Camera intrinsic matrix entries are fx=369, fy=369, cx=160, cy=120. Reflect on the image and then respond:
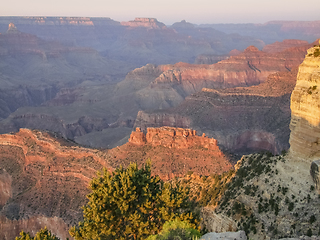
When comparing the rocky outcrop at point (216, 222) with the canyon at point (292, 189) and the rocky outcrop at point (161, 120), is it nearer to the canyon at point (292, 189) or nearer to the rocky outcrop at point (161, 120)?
the canyon at point (292, 189)

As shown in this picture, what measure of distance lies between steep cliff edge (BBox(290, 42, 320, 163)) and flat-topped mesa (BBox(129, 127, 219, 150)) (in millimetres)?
23938

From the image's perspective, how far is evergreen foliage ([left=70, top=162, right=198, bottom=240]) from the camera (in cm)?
2383

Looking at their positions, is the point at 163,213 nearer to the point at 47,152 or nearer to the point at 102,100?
the point at 47,152

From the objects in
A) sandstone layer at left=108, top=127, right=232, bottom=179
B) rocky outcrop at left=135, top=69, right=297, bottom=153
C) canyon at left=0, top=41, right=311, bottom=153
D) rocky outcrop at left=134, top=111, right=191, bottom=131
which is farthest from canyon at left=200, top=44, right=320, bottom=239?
rocky outcrop at left=134, top=111, right=191, bottom=131

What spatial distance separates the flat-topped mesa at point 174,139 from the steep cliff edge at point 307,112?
2394cm

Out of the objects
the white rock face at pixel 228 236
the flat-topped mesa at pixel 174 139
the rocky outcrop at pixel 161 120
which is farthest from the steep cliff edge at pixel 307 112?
the rocky outcrop at pixel 161 120

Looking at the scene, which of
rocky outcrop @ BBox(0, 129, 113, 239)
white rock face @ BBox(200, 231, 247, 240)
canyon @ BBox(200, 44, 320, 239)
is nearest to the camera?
white rock face @ BBox(200, 231, 247, 240)

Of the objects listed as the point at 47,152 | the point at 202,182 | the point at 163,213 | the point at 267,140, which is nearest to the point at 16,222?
the point at 47,152

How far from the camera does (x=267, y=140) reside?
8144 cm

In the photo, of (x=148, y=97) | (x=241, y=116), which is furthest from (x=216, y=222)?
(x=148, y=97)

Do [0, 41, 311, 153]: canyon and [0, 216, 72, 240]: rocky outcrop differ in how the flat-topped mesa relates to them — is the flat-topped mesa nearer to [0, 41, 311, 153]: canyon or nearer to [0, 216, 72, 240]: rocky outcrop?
[0, 216, 72, 240]: rocky outcrop

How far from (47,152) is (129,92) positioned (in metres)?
103

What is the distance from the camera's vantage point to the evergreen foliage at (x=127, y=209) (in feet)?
78.2

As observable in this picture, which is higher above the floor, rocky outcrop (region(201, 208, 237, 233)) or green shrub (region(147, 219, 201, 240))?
green shrub (region(147, 219, 201, 240))
